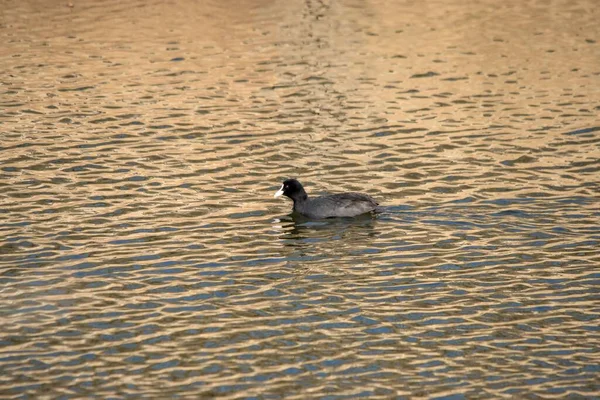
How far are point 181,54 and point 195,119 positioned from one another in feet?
26.3

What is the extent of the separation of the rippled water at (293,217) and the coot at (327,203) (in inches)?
10.7

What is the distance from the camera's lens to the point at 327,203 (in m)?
23.0

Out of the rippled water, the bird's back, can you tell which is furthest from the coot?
the rippled water

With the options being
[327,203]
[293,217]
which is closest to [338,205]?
[327,203]

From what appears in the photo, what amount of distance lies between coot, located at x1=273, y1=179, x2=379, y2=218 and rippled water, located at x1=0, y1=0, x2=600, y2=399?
0.27 metres

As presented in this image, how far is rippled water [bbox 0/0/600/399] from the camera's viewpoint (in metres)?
16.0

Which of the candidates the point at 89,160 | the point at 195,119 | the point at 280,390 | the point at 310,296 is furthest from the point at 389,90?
the point at 280,390

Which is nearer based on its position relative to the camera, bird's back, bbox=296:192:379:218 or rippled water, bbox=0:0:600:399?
rippled water, bbox=0:0:600:399

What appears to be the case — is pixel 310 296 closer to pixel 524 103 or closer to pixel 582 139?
pixel 582 139

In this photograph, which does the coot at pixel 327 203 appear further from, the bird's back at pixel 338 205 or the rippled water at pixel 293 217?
the rippled water at pixel 293 217

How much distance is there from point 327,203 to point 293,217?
94 centimetres

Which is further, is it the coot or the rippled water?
the coot

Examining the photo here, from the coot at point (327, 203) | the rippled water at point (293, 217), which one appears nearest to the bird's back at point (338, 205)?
the coot at point (327, 203)

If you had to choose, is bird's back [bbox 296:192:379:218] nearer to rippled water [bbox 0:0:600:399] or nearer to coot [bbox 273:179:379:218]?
coot [bbox 273:179:379:218]
